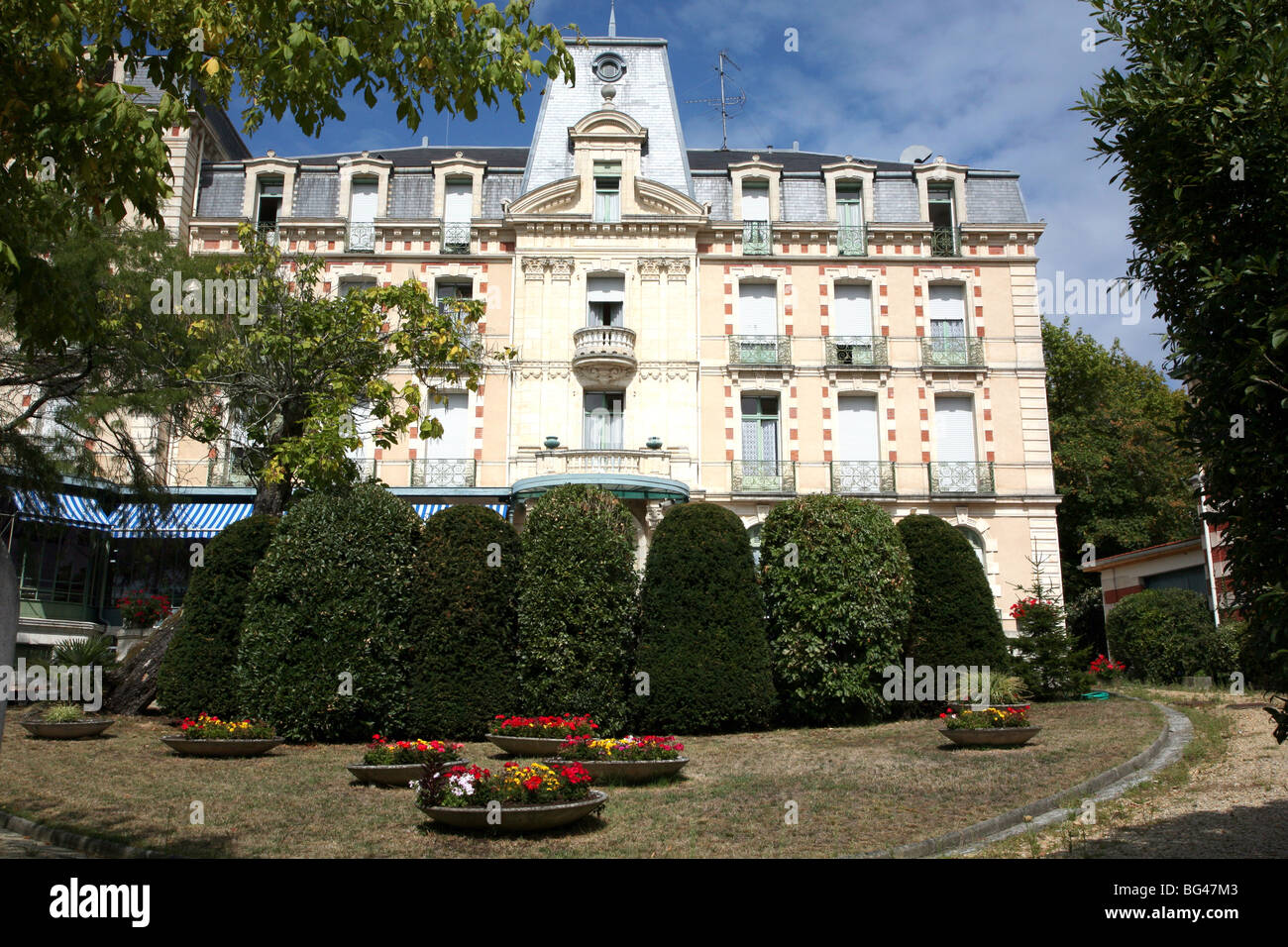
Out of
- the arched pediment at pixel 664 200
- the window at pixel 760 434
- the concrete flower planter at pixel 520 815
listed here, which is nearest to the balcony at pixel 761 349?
the window at pixel 760 434

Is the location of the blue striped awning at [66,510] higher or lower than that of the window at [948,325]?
lower

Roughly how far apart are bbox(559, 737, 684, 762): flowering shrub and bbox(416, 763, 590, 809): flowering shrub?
2.10m

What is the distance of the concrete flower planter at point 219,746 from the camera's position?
1255cm

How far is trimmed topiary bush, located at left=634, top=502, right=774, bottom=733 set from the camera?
15055mm

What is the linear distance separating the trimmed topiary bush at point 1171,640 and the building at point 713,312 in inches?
104

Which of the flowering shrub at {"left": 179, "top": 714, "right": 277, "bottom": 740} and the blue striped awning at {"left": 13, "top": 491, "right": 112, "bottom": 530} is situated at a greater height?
the blue striped awning at {"left": 13, "top": 491, "right": 112, "bottom": 530}

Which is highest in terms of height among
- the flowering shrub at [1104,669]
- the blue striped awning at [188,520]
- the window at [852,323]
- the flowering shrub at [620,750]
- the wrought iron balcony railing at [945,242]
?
the wrought iron balcony railing at [945,242]

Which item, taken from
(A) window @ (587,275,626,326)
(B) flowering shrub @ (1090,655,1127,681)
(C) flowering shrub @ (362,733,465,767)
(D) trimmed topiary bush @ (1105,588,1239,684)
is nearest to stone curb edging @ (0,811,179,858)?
(C) flowering shrub @ (362,733,465,767)

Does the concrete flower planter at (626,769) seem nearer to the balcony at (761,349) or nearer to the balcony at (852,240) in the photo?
the balcony at (761,349)

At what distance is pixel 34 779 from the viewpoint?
1072 cm

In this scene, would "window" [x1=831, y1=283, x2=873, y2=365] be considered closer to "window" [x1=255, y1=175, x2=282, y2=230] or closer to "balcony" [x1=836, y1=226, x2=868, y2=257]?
"balcony" [x1=836, y1=226, x2=868, y2=257]

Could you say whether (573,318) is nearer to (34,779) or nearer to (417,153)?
(417,153)

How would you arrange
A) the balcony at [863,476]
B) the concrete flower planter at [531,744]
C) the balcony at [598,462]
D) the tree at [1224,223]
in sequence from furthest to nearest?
the balcony at [863,476] < the balcony at [598,462] < the concrete flower planter at [531,744] < the tree at [1224,223]
